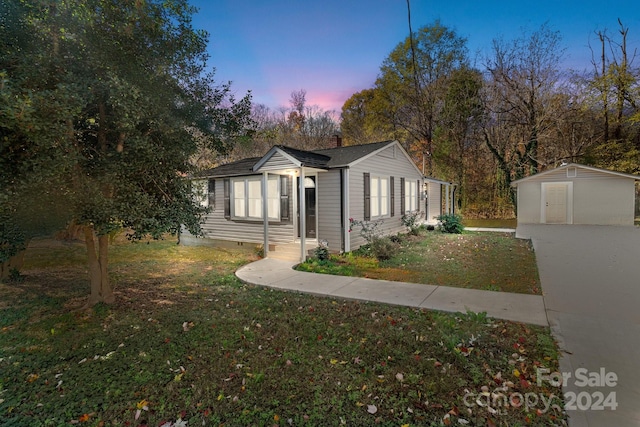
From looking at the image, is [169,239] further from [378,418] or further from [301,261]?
[378,418]

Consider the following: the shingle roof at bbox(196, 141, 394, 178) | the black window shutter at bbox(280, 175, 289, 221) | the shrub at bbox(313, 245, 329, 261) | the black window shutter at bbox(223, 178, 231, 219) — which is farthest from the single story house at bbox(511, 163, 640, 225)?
the black window shutter at bbox(223, 178, 231, 219)

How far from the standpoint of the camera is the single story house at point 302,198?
877 cm

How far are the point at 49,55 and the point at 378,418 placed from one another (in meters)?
4.68

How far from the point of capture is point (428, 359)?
124 inches

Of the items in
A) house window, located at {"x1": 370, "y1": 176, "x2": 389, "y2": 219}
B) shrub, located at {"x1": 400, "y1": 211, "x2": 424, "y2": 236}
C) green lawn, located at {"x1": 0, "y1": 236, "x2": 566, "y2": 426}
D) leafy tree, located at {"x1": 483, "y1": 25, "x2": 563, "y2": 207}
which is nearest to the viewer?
green lawn, located at {"x1": 0, "y1": 236, "x2": 566, "y2": 426}

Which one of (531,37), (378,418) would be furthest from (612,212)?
(378,418)

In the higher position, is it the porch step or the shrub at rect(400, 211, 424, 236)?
the shrub at rect(400, 211, 424, 236)

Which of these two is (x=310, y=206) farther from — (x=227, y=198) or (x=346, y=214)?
(x=227, y=198)

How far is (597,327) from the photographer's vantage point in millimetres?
3828

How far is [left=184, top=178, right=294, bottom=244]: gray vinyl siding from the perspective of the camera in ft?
30.0

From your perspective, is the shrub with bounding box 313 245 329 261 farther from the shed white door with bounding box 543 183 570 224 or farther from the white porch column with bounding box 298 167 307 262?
the shed white door with bounding box 543 183 570 224

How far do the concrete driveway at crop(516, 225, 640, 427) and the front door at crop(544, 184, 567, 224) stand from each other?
739 cm

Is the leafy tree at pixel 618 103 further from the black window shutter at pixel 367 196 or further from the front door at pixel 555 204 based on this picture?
the black window shutter at pixel 367 196

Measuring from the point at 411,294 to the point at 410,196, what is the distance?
8.87 metres
